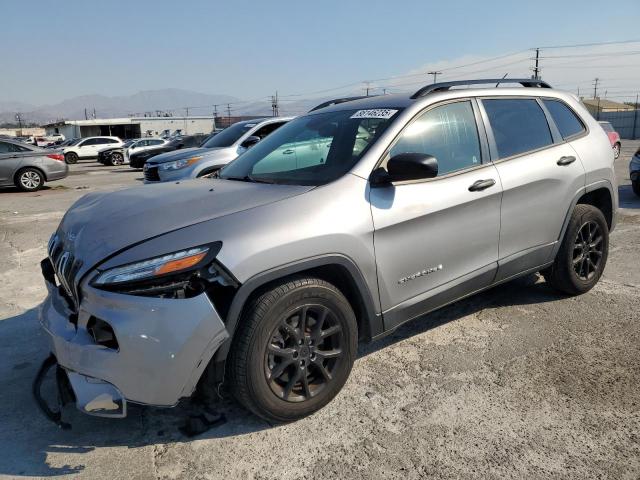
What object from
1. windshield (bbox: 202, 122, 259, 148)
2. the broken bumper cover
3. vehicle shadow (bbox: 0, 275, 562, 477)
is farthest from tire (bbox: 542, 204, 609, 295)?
windshield (bbox: 202, 122, 259, 148)

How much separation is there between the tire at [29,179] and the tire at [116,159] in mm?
14236

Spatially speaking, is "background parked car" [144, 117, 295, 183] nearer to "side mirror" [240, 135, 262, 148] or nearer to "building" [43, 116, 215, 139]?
"side mirror" [240, 135, 262, 148]

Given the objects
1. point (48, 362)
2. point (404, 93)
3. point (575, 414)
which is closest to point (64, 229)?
point (48, 362)

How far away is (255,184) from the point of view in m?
3.30

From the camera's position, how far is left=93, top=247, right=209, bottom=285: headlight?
2389 millimetres

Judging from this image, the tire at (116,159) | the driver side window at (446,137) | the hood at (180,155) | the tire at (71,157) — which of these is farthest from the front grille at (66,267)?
the tire at (71,157)

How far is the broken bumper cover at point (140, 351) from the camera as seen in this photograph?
2.34 meters

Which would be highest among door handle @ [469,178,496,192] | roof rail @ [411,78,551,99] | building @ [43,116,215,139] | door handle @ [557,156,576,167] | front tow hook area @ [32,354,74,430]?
building @ [43,116,215,139]

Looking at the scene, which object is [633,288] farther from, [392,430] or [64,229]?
[64,229]

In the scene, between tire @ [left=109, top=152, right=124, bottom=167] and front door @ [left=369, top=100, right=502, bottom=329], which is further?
tire @ [left=109, top=152, right=124, bottom=167]

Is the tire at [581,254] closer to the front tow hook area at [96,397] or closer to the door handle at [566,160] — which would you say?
the door handle at [566,160]

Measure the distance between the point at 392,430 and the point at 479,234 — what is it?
1.47m

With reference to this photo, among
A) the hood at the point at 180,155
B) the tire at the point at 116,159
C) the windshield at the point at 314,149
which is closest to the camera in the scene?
the windshield at the point at 314,149

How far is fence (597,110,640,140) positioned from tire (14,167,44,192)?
4844 centimetres
